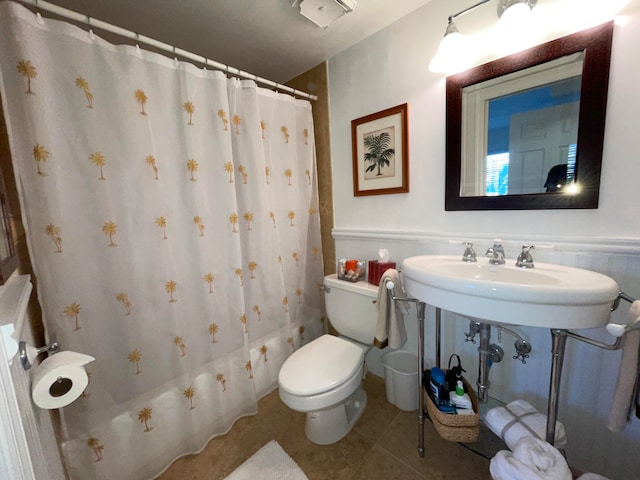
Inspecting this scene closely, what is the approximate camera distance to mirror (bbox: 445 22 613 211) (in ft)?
3.00

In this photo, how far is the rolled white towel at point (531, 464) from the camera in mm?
721

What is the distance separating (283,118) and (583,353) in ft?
6.01

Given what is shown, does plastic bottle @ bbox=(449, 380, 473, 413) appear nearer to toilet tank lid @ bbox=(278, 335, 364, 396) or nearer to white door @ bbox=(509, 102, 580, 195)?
toilet tank lid @ bbox=(278, 335, 364, 396)

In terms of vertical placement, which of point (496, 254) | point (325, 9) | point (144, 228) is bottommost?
point (496, 254)

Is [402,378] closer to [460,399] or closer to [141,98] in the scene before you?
[460,399]

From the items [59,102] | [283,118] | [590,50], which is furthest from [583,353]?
[59,102]

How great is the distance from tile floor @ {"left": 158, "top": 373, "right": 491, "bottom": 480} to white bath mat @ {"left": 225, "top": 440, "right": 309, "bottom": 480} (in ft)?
0.09

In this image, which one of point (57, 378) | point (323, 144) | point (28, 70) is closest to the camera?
point (57, 378)

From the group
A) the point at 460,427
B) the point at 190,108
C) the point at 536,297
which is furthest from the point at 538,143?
the point at 190,108

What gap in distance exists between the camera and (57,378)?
0.67 meters

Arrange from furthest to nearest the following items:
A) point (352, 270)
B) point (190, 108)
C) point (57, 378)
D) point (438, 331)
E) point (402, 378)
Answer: point (352, 270)
point (402, 378)
point (438, 331)
point (190, 108)
point (57, 378)

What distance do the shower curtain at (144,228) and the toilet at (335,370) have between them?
0.37 meters

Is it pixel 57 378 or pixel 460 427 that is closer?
pixel 57 378

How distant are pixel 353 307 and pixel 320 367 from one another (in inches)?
14.6
